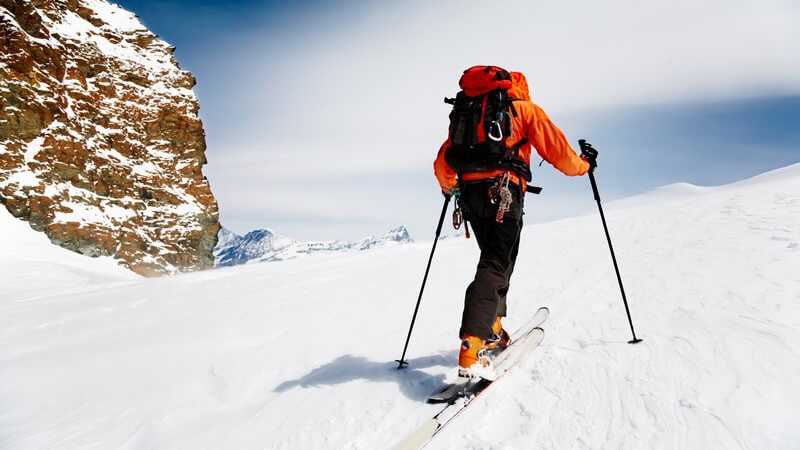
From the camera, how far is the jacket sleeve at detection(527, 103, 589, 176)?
3.49 metres

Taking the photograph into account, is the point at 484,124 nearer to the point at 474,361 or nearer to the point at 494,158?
the point at 494,158

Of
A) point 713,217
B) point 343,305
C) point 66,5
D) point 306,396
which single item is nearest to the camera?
point 306,396

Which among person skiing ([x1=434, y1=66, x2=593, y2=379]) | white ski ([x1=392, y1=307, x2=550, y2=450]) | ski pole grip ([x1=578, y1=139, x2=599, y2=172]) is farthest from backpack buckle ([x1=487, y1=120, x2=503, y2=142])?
white ski ([x1=392, y1=307, x2=550, y2=450])

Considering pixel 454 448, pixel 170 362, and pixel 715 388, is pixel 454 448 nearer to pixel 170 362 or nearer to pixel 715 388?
pixel 715 388

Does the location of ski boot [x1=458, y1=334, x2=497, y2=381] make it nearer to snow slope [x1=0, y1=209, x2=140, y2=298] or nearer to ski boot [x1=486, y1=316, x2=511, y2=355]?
ski boot [x1=486, y1=316, x2=511, y2=355]

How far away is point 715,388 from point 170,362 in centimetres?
487

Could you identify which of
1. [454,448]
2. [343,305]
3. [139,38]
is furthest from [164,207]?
[454,448]

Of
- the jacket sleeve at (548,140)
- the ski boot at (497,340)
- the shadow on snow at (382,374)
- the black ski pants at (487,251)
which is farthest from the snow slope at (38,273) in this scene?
the jacket sleeve at (548,140)

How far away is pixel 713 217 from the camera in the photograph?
9.68 meters

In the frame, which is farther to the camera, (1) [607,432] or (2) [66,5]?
(2) [66,5]

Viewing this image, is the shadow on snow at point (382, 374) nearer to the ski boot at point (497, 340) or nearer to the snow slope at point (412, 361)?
the snow slope at point (412, 361)

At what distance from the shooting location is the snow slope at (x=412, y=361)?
2.55 metres

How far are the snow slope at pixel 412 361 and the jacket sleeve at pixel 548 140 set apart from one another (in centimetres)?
170

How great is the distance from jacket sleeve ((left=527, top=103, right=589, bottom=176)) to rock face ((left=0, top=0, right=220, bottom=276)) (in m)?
59.0
